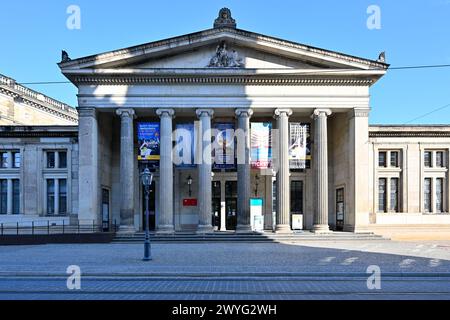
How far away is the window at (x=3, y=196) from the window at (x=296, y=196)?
23.0 meters

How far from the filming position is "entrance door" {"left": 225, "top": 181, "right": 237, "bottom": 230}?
120 ft

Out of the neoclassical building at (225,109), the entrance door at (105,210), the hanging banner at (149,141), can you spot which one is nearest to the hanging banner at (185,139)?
the neoclassical building at (225,109)

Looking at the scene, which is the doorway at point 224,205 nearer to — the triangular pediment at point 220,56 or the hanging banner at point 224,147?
the hanging banner at point 224,147

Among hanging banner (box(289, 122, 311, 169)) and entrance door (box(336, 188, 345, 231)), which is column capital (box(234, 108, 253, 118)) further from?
entrance door (box(336, 188, 345, 231))

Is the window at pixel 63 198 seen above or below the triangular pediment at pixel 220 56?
below

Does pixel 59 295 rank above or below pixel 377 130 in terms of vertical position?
below

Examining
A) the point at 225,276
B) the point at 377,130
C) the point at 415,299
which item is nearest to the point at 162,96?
the point at 377,130

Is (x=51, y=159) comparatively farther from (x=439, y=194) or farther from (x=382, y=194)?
(x=439, y=194)

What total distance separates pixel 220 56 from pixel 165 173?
917 cm

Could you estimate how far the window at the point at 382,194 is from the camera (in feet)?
120

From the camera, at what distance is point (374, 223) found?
35250mm

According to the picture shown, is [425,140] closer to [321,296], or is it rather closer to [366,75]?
[366,75]

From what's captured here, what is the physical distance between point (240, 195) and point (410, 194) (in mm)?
14522

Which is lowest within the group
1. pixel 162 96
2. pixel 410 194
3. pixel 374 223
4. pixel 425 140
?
pixel 374 223
